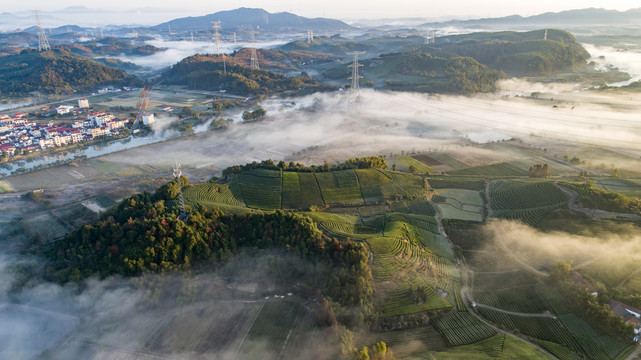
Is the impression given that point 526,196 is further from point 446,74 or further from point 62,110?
point 62,110

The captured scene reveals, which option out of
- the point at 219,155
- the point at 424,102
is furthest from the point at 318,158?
the point at 424,102

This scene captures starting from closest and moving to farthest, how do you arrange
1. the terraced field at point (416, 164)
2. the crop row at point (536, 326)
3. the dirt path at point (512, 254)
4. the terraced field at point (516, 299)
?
the crop row at point (536, 326), the terraced field at point (516, 299), the dirt path at point (512, 254), the terraced field at point (416, 164)

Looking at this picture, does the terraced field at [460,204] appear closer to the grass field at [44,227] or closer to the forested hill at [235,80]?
the grass field at [44,227]

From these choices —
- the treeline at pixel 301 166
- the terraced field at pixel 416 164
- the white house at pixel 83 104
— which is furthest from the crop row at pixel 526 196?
the white house at pixel 83 104

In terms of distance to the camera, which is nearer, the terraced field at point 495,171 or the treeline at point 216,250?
the treeline at point 216,250

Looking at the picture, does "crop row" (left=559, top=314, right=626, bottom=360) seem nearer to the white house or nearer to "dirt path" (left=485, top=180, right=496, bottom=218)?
"dirt path" (left=485, top=180, right=496, bottom=218)

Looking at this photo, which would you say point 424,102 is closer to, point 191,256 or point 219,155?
point 219,155

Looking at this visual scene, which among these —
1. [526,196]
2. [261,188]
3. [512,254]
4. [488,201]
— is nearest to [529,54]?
[526,196]
